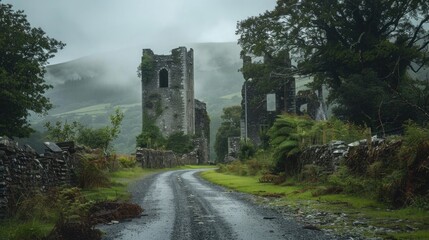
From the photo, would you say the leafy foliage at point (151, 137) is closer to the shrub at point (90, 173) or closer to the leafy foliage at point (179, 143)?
the leafy foliage at point (179, 143)

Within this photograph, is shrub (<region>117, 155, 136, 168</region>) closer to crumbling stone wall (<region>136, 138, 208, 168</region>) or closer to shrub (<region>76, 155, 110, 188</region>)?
crumbling stone wall (<region>136, 138, 208, 168</region>)

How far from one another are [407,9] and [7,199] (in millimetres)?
30015

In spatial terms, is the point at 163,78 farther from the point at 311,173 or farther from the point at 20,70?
the point at 311,173

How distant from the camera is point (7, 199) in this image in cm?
998

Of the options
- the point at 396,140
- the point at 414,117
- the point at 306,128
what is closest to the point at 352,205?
the point at 396,140

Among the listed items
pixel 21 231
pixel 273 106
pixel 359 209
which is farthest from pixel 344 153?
pixel 273 106

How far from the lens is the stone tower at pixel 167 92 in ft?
219

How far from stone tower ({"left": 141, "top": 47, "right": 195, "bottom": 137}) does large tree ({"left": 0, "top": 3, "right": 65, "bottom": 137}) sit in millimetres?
32378

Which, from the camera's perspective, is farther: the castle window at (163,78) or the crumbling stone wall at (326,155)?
the castle window at (163,78)

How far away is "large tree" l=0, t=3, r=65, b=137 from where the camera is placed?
27.9 meters

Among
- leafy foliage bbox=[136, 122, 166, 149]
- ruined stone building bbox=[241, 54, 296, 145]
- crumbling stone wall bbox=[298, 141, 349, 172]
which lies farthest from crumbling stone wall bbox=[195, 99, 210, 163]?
crumbling stone wall bbox=[298, 141, 349, 172]

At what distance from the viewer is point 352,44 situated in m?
30.0

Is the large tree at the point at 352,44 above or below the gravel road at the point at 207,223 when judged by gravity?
above

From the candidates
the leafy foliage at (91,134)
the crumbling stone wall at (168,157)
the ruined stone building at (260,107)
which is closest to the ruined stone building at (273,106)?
the ruined stone building at (260,107)
